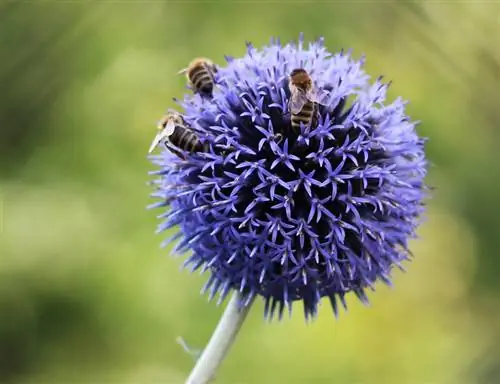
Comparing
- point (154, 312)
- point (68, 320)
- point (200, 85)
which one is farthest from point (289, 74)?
point (68, 320)

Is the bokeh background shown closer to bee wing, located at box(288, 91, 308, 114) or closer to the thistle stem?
the thistle stem

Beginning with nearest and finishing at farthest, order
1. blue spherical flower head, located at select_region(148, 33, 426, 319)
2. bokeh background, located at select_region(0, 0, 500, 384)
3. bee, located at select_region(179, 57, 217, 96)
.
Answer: blue spherical flower head, located at select_region(148, 33, 426, 319) → bee, located at select_region(179, 57, 217, 96) → bokeh background, located at select_region(0, 0, 500, 384)

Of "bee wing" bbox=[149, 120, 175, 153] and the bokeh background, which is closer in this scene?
"bee wing" bbox=[149, 120, 175, 153]

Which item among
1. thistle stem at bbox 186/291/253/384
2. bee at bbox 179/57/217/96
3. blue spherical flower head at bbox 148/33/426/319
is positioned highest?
bee at bbox 179/57/217/96

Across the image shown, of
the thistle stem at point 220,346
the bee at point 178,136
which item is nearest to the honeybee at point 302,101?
the bee at point 178,136

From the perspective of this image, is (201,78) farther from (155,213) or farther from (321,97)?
(155,213)

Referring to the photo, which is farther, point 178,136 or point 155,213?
point 155,213

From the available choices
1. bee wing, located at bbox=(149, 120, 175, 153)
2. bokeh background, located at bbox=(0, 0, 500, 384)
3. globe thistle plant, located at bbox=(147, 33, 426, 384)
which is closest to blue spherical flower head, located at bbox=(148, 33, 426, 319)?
globe thistle plant, located at bbox=(147, 33, 426, 384)

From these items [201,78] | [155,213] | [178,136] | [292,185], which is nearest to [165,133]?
[178,136]

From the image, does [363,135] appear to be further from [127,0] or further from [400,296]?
[127,0]
